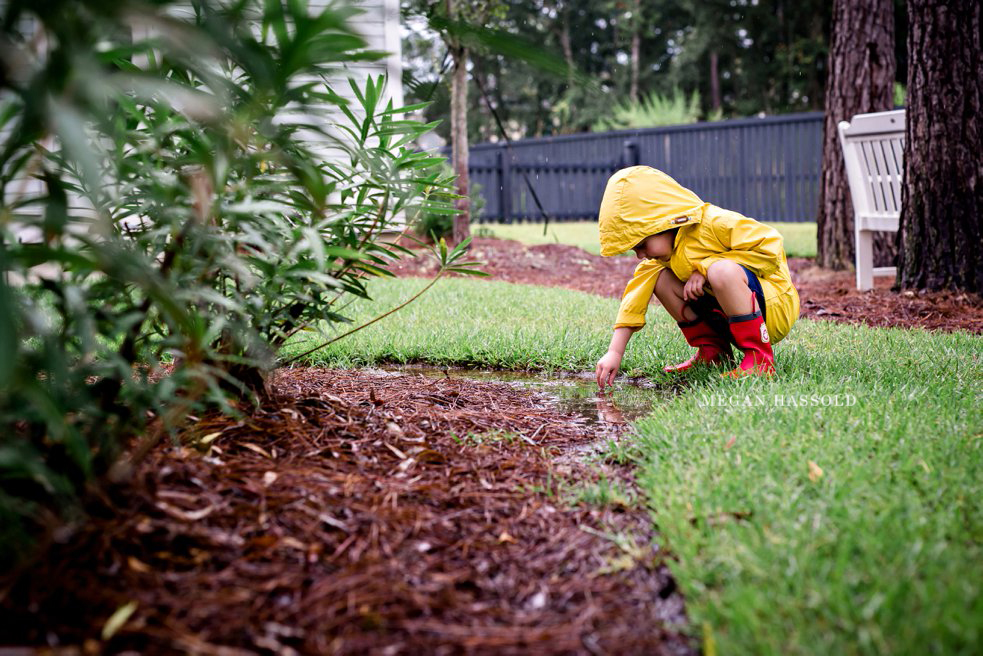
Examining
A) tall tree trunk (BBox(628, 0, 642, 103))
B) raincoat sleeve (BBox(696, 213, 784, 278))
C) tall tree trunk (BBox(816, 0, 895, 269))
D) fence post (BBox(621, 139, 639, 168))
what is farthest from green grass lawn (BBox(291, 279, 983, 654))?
tall tree trunk (BBox(628, 0, 642, 103))

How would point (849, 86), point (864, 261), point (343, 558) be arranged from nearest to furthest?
point (343, 558), point (864, 261), point (849, 86)

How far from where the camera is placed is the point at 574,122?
95.2ft

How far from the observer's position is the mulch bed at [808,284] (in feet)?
15.7

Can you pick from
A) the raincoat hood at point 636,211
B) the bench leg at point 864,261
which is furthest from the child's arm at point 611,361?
the bench leg at point 864,261

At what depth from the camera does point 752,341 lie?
10.5ft

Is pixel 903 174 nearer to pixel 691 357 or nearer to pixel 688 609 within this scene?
pixel 691 357

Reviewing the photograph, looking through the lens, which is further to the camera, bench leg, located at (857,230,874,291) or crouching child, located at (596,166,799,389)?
bench leg, located at (857,230,874,291)

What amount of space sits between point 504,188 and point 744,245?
1219cm

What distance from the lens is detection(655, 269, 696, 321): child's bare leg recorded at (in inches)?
135

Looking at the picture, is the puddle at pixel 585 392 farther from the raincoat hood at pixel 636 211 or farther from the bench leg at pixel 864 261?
the bench leg at pixel 864 261

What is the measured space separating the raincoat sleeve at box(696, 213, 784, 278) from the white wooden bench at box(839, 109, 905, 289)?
3141mm

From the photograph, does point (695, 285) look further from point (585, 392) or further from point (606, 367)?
point (585, 392)

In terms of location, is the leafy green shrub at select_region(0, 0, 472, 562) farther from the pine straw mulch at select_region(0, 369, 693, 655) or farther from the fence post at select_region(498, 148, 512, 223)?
the fence post at select_region(498, 148, 512, 223)

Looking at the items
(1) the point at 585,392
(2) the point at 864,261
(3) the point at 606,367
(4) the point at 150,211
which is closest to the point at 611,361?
(3) the point at 606,367
